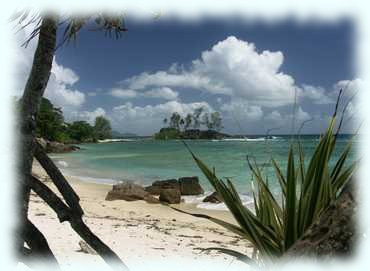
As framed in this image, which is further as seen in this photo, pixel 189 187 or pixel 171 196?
pixel 189 187

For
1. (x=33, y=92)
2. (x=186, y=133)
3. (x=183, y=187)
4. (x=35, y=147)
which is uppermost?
(x=33, y=92)

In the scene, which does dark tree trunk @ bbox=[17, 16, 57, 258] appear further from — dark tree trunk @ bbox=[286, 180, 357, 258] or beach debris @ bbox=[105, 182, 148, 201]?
beach debris @ bbox=[105, 182, 148, 201]

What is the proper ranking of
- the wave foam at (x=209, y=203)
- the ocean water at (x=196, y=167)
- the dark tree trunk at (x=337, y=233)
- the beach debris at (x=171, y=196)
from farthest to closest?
the beach debris at (x=171, y=196), the wave foam at (x=209, y=203), the ocean water at (x=196, y=167), the dark tree trunk at (x=337, y=233)

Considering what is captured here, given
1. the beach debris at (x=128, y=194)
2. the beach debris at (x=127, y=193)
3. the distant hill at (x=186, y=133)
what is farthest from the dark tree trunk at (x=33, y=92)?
the beach debris at (x=127, y=193)

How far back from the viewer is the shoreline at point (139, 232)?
252 inches

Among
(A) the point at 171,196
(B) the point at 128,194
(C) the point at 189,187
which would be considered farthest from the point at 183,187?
(B) the point at 128,194

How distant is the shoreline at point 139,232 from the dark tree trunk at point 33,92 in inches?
85.4

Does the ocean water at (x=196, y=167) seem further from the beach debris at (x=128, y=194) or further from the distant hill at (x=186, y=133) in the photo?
the beach debris at (x=128, y=194)

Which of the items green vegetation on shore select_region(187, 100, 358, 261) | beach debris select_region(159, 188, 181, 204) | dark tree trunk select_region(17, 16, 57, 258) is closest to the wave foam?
beach debris select_region(159, 188, 181, 204)

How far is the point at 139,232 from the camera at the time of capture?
878 cm

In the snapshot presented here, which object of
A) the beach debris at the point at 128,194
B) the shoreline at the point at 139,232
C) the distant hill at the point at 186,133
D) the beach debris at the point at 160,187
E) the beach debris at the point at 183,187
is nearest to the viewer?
the distant hill at the point at 186,133

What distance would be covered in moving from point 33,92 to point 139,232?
285 inches

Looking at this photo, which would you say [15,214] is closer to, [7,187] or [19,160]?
[7,187]

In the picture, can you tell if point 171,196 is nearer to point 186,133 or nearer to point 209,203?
point 209,203
